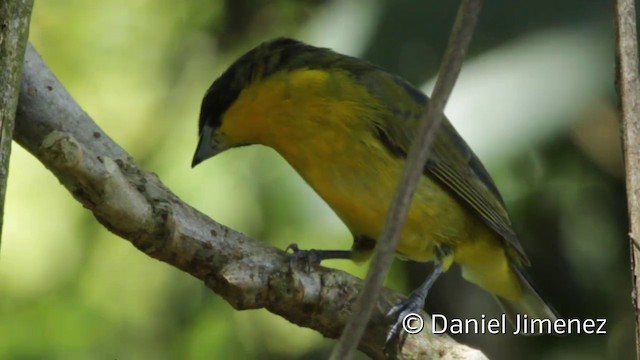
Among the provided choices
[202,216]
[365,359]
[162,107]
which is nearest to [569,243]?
[365,359]

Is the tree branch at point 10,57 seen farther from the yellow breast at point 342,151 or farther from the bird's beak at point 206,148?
the bird's beak at point 206,148

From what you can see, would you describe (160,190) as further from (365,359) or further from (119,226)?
(365,359)

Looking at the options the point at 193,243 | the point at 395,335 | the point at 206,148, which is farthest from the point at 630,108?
the point at 206,148

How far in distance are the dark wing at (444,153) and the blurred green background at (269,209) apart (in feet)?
0.47

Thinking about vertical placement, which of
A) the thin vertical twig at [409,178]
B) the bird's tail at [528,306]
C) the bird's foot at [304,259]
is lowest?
the thin vertical twig at [409,178]

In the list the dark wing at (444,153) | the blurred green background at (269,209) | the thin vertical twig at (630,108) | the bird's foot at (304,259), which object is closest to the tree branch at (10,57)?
the bird's foot at (304,259)

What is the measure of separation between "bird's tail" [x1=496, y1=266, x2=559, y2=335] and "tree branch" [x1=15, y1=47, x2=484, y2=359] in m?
1.42

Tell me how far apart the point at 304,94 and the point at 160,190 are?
1.31m

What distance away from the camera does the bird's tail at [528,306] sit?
4176mm

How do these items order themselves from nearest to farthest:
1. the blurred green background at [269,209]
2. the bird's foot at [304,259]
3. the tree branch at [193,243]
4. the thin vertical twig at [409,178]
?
the thin vertical twig at [409,178]
the tree branch at [193,243]
the bird's foot at [304,259]
the blurred green background at [269,209]

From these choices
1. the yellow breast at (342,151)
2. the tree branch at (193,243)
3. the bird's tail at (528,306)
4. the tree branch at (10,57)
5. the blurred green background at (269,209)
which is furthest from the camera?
the blurred green background at (269,209)

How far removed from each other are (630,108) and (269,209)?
2.67 m

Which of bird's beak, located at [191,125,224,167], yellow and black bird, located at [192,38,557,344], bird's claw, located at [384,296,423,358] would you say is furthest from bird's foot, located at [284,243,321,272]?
bird's beak, located at [191,125,224,167]

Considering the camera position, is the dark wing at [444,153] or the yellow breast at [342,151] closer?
the yellow breast at [342,151]
